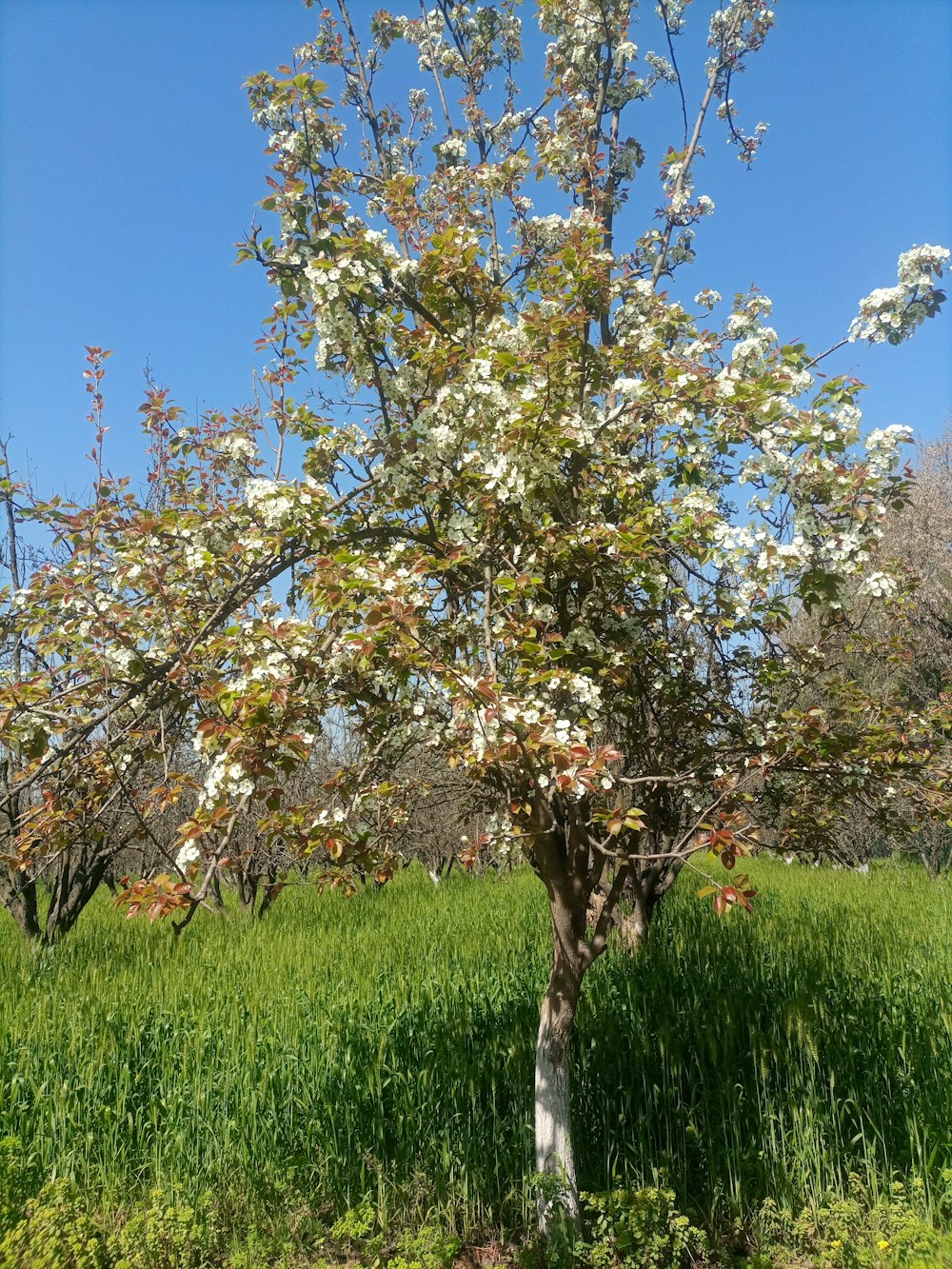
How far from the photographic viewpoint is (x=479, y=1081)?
12.1 ft

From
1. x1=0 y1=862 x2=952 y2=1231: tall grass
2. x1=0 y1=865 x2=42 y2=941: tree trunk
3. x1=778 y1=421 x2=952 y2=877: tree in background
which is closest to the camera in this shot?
x1=0 y1=862 x2=952 y2=1231: tall grass

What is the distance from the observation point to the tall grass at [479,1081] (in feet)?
11.0

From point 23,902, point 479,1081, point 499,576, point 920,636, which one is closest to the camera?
point 499,576

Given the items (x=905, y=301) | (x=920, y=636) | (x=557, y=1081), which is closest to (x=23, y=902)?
(x=557, y=1081)

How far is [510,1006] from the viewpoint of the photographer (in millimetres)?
4273

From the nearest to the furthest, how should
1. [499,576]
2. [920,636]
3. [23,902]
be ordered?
1. [499,576]
2. [23,902]
3. [920,636]

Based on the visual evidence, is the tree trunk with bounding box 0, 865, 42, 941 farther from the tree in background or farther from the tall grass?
the tree in background

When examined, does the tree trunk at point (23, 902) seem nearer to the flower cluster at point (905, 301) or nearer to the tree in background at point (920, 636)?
the tree in background at point (920, 636)

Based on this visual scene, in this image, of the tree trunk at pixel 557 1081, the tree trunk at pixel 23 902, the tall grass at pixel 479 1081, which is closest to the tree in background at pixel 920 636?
the tall grass at pixel 479 1081

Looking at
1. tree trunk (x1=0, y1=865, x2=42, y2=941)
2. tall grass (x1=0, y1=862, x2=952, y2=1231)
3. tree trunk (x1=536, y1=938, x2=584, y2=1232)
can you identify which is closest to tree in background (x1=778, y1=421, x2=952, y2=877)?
tall grass (x1=0, y1=862, x2=952, y2=1231)

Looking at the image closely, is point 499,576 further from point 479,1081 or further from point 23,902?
point 23,902

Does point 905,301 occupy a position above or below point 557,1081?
above

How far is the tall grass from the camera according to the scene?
11.0ft

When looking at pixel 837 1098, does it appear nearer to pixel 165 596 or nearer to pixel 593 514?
pixel 593 514
